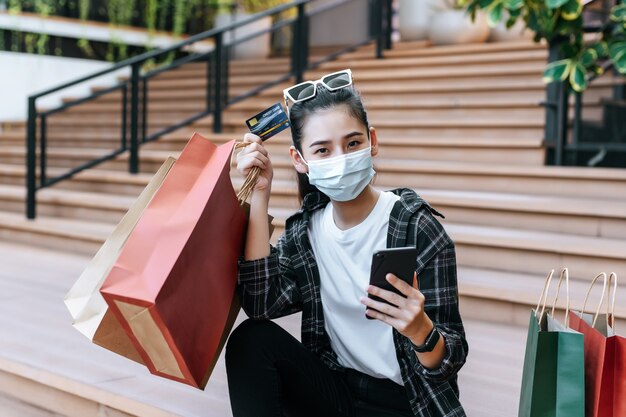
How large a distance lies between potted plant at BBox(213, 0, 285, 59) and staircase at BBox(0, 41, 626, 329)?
0.82 m

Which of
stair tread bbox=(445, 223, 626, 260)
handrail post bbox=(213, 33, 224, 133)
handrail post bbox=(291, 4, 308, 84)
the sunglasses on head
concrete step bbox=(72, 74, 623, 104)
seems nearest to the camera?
the sunglasses on head

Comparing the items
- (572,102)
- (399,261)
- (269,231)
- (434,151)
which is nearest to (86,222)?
(434,151)

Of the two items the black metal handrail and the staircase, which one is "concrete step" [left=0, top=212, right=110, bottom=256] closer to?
the staircase

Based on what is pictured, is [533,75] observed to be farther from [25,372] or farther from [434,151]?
[25,372]

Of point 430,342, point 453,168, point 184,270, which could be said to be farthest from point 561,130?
point 184,270

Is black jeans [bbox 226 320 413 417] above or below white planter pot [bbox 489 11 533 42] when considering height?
below

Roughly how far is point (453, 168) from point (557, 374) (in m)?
2.93

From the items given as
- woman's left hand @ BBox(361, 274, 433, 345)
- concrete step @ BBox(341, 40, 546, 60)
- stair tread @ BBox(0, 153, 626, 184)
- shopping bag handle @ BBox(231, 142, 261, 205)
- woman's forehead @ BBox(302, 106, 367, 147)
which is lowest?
woman's left hand @ BBox(361, 274, 433, 345)

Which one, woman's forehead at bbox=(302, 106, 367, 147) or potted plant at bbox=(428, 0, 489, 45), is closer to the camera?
woman's forehead at bbox=(302, 106, 367, 147)

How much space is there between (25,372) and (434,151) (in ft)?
9.45

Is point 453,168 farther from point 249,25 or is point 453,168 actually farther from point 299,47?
point 249,25

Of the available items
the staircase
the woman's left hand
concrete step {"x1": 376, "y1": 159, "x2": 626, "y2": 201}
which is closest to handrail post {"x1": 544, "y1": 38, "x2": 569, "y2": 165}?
the staircase

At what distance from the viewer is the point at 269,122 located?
1562mm

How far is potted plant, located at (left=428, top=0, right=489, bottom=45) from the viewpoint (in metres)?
6.22
